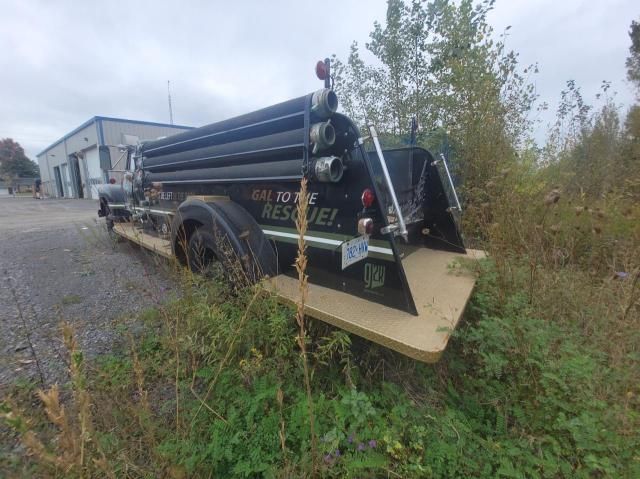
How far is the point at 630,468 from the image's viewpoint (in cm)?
122

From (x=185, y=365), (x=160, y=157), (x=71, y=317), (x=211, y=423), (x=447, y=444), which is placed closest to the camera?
(x=447, y=444)

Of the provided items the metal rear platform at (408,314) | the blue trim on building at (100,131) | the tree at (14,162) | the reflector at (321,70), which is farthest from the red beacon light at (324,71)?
the tree at (14,162)

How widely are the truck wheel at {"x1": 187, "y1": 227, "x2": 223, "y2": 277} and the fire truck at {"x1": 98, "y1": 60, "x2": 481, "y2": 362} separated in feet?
0.05

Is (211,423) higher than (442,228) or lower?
lower

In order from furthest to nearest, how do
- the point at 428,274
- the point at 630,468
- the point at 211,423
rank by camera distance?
the point at 428,274
the point at 211,423
the point at 630,468

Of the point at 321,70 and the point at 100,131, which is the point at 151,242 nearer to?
the point at 321,70

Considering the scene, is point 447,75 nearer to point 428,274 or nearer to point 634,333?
point 428,274

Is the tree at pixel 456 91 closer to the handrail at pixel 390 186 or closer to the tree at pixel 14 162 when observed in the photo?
the handrail at pixel 390 186

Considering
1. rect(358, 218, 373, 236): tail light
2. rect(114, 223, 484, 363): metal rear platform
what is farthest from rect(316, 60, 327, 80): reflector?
rect(114, 223, 484, 363): metal rear platform

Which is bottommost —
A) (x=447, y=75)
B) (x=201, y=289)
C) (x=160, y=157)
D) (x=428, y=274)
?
(x=201, y=289)

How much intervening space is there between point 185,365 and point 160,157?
3.15 meters

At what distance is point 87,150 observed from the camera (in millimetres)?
22969

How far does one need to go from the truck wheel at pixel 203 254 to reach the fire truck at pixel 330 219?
0.05ft

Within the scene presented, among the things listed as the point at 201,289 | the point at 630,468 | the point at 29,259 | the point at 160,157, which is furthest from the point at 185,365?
the point at 29,259
